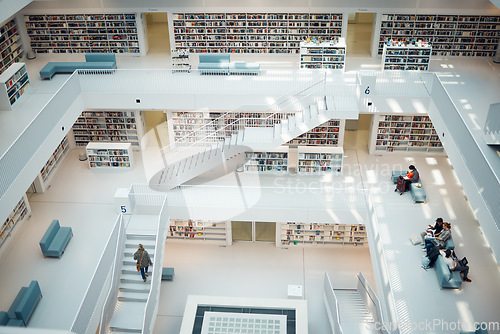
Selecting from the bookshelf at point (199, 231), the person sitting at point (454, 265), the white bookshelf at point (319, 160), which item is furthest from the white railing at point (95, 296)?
the person sitting at point (454, 265)

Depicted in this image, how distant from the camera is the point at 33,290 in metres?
9.35

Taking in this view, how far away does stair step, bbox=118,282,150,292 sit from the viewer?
1030 cm

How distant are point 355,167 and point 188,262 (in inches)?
199

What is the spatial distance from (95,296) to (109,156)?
482cm

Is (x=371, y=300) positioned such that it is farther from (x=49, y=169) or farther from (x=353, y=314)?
(x=49, y=169)

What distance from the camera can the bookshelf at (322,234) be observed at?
1326 cm

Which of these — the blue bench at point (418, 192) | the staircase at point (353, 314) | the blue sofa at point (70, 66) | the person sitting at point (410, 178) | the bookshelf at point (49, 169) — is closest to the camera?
the staircase at point (353, 314)

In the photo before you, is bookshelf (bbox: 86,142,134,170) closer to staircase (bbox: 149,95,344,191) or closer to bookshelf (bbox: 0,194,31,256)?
staircase (bbox: 149,95,344,191)

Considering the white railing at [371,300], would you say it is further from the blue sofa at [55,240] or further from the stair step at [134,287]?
the blue sofa at [55,240]

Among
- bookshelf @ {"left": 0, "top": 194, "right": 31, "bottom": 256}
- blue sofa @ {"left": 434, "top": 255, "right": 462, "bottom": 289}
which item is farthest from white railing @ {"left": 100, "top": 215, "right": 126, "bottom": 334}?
blue sofa @ {"left": 434, "top": 255, "right": 462, "bottom": 289}

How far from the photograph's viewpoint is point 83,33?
1418 centimetres

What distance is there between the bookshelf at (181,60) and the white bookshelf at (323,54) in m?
2.98

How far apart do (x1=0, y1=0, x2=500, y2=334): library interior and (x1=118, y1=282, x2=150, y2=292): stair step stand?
1.9 inches

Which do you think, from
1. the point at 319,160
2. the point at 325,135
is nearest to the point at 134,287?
the point at 319,160
